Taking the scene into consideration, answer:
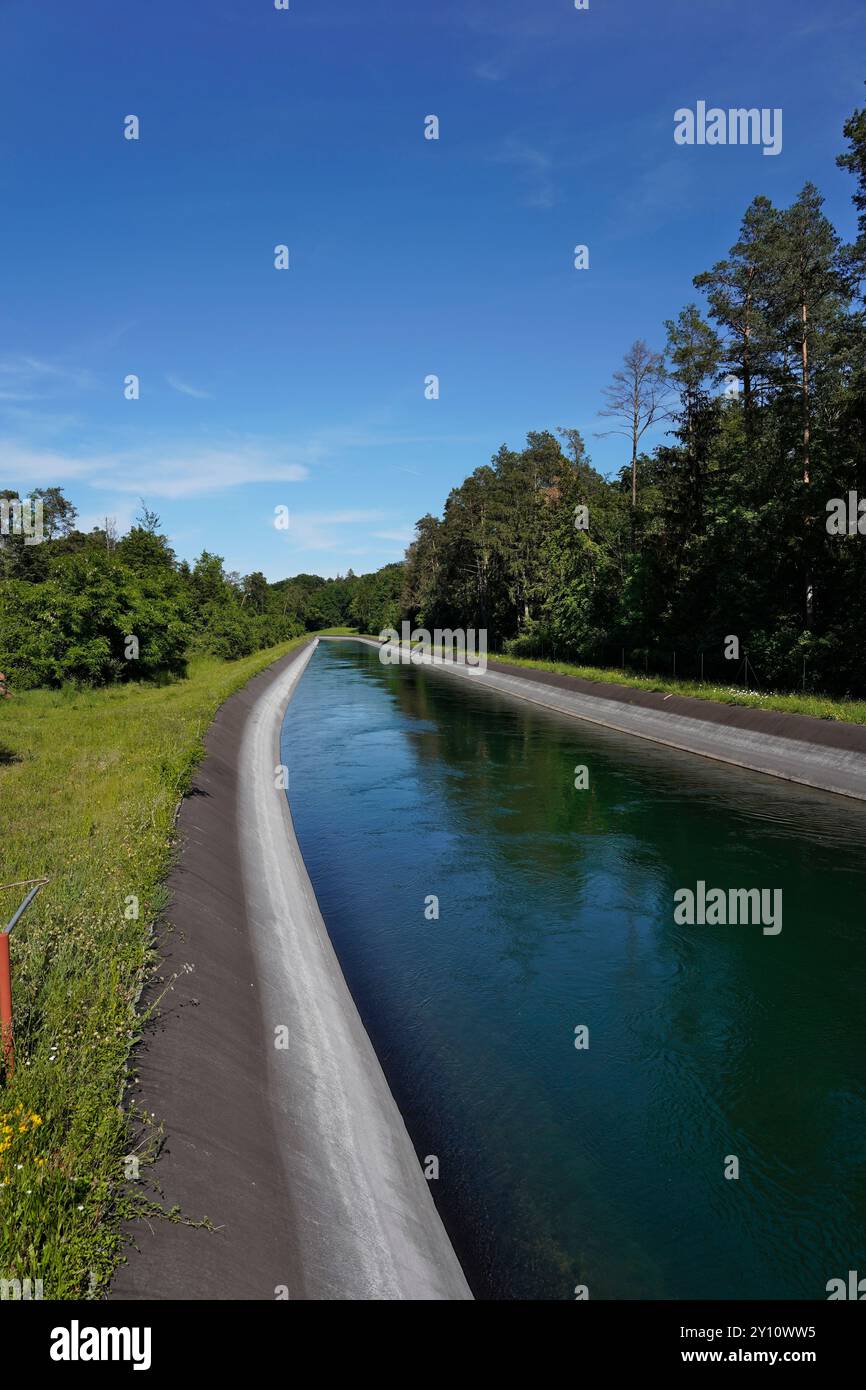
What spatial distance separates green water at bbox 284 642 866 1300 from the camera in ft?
21.7

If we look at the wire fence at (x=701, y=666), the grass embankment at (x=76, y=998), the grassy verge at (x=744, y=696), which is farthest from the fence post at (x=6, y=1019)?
the wire fence at (x=701, y=666)

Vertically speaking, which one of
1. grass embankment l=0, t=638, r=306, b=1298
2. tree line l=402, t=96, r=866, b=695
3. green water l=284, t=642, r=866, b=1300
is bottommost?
green water l=284, t=642, r=866, b=1300

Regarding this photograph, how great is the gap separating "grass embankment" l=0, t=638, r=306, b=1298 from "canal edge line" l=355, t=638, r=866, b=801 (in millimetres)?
18521

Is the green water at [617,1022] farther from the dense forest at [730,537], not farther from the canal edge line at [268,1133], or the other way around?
the dense forest at [730,537]

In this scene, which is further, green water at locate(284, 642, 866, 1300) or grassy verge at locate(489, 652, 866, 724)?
grassy verge at locate(489, 652, 866, 724)

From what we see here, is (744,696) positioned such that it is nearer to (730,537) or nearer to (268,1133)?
(730,537)

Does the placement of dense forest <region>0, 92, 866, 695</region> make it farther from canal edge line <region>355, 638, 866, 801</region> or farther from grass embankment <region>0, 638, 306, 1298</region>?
grass embankment <region>0, 638, 306, 1298</region>

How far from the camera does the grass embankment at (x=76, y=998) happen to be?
4.30m

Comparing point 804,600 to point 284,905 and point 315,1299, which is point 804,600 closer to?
point 284,905

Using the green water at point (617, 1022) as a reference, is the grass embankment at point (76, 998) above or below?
above

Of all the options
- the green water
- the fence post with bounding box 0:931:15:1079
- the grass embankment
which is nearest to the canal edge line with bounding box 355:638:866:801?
the green water

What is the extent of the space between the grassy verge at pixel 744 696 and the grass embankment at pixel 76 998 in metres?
19.9

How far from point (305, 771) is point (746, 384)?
28.4 metres

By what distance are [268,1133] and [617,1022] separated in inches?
213
